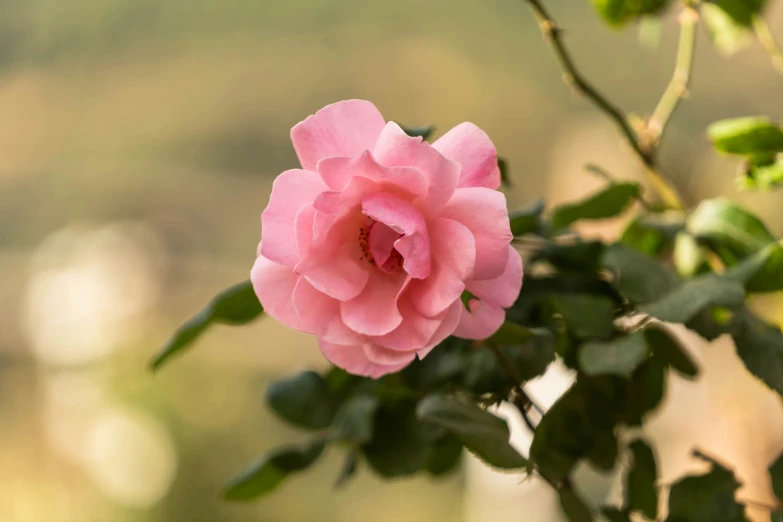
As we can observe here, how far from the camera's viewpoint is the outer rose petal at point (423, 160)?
263 millimetres

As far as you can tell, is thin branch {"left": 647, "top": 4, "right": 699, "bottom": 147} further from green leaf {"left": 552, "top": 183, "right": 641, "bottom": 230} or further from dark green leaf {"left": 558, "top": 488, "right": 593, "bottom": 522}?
dark green leaf {"left": 558, "top": 488, "right": 593, "bottom": 522}

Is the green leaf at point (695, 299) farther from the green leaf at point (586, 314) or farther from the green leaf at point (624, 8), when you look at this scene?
the green leaf at point (624, 8)

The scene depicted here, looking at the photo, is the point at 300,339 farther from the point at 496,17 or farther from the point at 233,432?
the point at 496,17

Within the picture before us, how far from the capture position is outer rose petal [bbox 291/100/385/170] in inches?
11.1

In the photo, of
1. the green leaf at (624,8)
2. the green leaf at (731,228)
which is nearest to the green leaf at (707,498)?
→ the green leaf at (731,228)

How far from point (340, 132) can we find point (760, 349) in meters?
0.25

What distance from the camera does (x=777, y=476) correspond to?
44 cm

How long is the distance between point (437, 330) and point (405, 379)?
0.16 metres

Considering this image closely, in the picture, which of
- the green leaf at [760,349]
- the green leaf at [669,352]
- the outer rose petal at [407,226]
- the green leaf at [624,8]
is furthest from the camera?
the green leaf at [624,8]

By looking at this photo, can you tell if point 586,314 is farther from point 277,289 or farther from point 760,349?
point 277,289

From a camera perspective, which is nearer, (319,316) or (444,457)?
(319,316)

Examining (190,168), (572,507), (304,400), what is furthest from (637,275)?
(190,168)

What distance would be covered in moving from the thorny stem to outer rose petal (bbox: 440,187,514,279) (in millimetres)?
247

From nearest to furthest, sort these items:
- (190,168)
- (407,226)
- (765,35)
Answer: (407,226) → (765,35) → (190,168)
